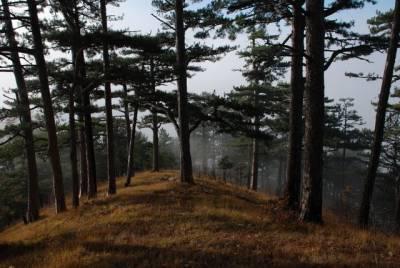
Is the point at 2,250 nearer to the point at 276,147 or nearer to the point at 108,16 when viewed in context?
the point at 108,16

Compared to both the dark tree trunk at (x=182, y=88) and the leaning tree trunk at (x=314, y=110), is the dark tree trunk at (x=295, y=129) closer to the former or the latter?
the leaning tree trunk at (x=314, y=110)

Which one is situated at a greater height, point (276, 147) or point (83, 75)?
point (83, 75)

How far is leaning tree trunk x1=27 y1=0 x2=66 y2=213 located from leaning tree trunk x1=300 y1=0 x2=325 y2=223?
7.67m

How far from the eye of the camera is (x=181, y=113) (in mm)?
13680

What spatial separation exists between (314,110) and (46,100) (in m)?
8.12

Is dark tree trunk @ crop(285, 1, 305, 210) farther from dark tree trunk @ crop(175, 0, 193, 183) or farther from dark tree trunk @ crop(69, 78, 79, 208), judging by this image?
dark tree trunk @ crop(69, 78, 79, 208)

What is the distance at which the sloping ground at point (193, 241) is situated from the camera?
18.6 ft

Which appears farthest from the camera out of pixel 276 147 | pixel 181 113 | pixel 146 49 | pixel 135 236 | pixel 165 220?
pixel 276 147

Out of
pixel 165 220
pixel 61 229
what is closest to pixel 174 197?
pixel 165 220

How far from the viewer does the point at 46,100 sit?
36.0 ft

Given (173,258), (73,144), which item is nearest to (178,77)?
(73,144)

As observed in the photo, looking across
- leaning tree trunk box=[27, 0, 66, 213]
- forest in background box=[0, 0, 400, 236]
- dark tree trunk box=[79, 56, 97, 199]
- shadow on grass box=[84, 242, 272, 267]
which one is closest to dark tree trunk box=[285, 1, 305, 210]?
forest in background box=[0, 0, 400, 236]

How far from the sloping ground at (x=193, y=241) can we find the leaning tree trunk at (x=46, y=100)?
146 cm

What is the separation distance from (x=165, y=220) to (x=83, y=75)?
7.92 m
